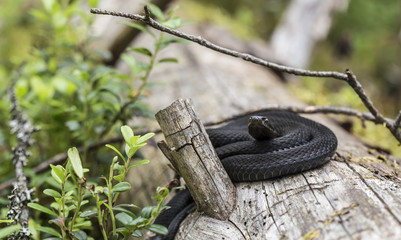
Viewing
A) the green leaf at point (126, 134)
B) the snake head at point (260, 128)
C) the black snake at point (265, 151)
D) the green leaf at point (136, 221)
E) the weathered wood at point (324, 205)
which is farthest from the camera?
the snake head at point (260, 128)

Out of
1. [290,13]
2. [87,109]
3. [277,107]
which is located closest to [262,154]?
[277,107]

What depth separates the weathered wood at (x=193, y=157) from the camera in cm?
232

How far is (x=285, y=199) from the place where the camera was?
228 cm

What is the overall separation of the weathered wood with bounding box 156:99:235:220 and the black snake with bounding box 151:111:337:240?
265 millimetres

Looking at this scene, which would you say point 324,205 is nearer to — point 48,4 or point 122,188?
point 122,188

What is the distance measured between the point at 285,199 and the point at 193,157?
24.7 inches

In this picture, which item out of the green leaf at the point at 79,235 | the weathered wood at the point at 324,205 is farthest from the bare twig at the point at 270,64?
the green leaf at the point at 79,235

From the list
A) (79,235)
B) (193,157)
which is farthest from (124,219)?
(193,157)

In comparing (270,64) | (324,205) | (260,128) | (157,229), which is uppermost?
(270,64)

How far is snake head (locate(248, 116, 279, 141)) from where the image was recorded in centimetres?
269

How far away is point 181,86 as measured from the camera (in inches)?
209

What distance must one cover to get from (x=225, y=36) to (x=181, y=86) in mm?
2299

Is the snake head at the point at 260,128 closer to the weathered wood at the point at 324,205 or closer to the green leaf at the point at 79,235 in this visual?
the weathered wood at the point at 324,205

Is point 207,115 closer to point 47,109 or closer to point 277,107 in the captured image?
point 277,107
